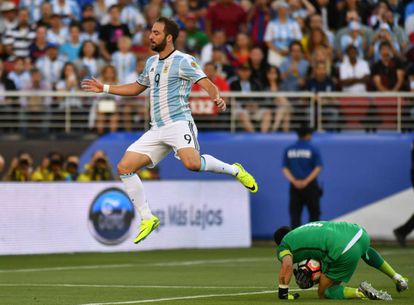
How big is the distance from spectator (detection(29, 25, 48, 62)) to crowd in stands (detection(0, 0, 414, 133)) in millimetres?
20

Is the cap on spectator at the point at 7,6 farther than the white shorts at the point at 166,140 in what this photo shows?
Yes

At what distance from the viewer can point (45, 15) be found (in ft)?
86.1

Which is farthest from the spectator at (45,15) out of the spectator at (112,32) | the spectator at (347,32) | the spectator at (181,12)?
the spectator at (347,32)

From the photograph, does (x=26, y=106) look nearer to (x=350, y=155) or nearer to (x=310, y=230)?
(x=350, y=155)

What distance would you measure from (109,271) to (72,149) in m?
7.01

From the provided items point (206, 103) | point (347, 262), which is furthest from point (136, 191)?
point (206, 103)

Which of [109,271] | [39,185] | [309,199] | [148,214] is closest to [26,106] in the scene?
[39,185]

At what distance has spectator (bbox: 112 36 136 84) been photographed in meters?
24.9

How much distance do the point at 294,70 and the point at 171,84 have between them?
10803 mm

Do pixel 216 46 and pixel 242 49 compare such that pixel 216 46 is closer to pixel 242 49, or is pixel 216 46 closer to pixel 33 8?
pixel 242 49

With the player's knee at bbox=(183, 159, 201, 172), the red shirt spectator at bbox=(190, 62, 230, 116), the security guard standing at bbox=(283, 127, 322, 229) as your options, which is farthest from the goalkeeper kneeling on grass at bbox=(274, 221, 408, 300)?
the red shirt spectator at bbox=(190, 62, 230, 116)

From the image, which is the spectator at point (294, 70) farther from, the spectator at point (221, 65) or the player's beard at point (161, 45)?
the player's beard at point (161, 45)

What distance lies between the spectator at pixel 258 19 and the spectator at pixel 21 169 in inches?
234

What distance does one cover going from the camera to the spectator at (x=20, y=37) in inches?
1011
